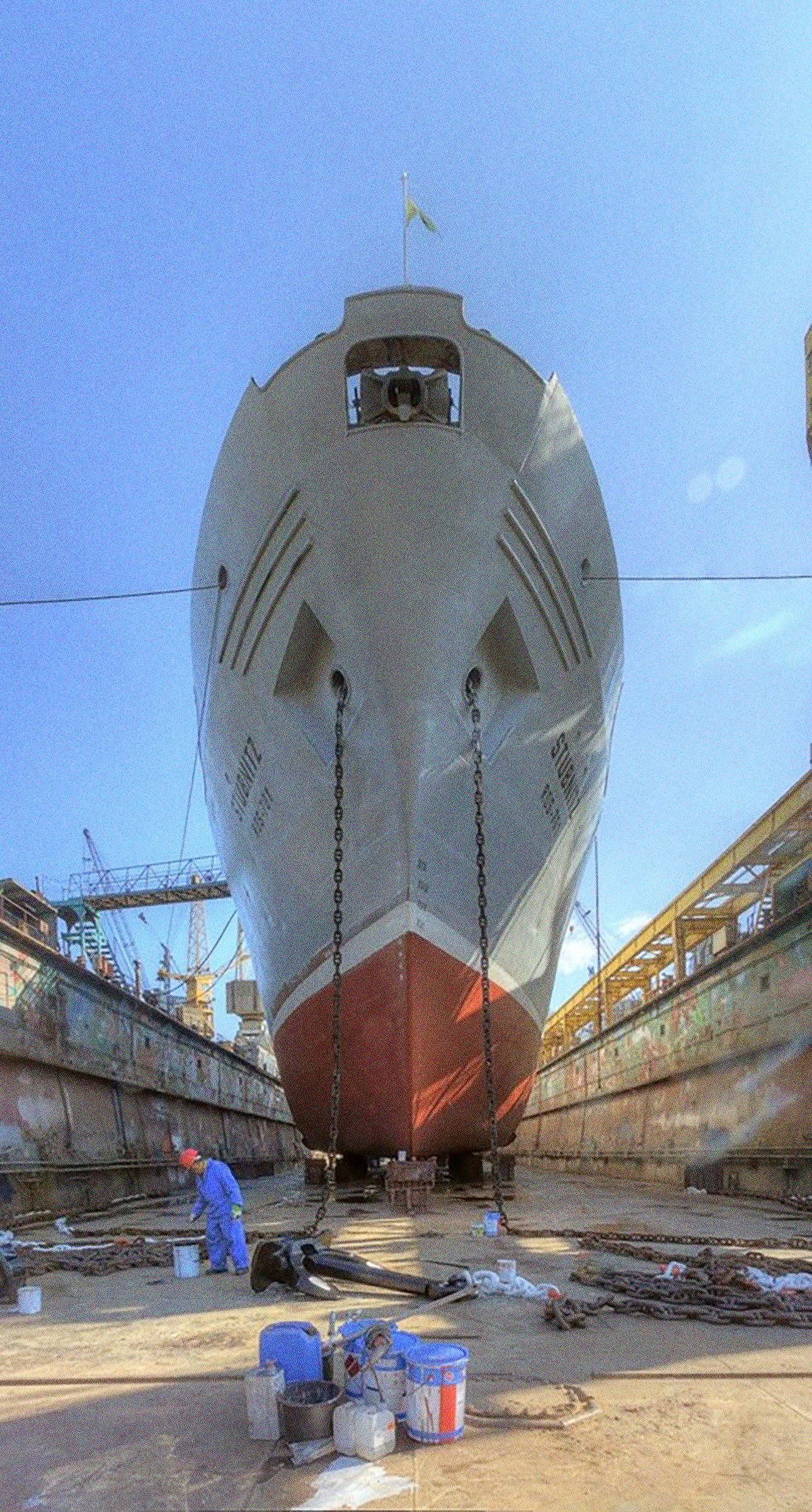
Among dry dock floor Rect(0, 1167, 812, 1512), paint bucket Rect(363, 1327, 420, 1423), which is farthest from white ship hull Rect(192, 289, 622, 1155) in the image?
paint bucket Rect(363, 1327, 420, 1423)

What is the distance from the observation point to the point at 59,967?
43.6 ft

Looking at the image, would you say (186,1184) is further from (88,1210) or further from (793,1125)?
(793,1125)

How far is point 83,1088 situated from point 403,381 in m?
10.8

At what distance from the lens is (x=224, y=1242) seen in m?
6.16

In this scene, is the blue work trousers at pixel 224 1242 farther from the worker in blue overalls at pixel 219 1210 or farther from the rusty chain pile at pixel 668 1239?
the rusty chain pile at pixel 668 1239

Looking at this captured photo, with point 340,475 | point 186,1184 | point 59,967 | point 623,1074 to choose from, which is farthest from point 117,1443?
point 623,1074

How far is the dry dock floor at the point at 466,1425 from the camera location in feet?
7.70

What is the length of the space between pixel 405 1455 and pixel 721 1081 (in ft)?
42.4

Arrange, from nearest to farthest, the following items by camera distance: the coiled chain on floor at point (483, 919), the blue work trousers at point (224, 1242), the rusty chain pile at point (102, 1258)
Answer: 1. the blue work trousers at point (224, 1242)
2. the rusty chain pile at point (102, 1258)
3. the coiled chain on floor at point (483, 919)

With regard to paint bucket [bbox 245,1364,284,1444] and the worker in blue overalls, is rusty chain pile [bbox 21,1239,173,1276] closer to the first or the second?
the worker in blue overalls

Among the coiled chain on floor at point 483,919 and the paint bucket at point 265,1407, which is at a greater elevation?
the coiled chain on floor at point 483,919

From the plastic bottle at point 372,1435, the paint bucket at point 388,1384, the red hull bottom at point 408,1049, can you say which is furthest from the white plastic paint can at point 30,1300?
the red hull bottom at point 408,1049

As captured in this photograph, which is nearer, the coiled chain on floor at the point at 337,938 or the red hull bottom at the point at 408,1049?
the coiled chain on floor at the point at 337,938

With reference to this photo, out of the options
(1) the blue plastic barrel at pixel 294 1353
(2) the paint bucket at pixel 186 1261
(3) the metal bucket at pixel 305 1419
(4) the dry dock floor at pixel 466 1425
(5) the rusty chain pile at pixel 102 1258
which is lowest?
(5) the rusty chain pile at pixel 102 1258
